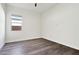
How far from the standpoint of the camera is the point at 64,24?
140 inches

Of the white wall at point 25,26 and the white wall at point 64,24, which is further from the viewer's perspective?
the white wall at point 25,26

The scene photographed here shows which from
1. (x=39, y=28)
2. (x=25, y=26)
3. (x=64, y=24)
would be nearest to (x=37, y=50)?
(x=64, y=24)

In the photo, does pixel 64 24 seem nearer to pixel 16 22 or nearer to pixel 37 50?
pixel 37 50

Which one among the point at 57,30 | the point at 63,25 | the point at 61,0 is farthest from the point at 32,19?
the point at 61,0

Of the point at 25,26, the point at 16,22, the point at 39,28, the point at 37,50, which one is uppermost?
the point at 16,22

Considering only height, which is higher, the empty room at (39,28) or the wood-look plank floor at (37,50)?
the empty room at (39,28)

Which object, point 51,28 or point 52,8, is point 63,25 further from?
point 52,8

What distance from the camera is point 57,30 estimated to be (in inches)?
161

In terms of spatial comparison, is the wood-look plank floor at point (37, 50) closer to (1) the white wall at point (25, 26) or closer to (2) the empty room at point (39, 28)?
(2) the empty room at point (39, 28)

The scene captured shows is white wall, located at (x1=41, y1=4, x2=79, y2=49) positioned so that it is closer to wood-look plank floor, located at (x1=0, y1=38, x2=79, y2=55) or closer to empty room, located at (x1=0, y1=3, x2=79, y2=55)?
empty room, located at (x1=0, y1=3, x2=79, y2=55)

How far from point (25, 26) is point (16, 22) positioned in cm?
71

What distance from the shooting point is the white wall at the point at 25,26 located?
410 cm

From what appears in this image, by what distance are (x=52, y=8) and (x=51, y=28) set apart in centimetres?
138

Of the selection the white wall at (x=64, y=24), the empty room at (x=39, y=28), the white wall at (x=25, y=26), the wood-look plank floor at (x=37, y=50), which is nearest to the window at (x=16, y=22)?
the empty room at (x=39, y=28)
